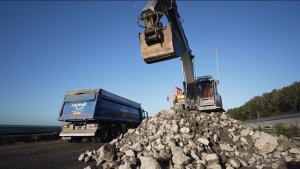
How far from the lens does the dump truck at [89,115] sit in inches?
382

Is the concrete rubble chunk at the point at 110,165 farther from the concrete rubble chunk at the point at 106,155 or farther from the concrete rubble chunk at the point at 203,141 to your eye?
the concrete rubble chunk at the point at 203,141

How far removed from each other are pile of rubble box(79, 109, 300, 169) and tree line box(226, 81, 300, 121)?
172ft

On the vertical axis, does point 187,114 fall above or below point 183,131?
above

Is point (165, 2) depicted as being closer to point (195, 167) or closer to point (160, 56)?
point (160, 56)

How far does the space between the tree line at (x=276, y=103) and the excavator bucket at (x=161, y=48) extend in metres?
54.2

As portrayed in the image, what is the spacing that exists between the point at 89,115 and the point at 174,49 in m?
6.27

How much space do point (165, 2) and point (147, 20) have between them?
2.11 meters

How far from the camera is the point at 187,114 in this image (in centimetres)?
745

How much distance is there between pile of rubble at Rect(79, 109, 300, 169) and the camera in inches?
178

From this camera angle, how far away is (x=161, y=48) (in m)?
6.27

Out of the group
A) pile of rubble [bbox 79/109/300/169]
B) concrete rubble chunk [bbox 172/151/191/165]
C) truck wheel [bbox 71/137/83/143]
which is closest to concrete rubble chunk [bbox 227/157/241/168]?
pile of rubble [bbox 79/109/300/169]

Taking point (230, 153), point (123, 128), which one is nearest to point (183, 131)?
point (230, 153)

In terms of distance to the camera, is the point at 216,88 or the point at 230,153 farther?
the point at 216,88

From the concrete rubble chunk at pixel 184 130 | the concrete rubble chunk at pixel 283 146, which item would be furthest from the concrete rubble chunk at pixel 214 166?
the concrete rubble chunk at pixel 283 146
